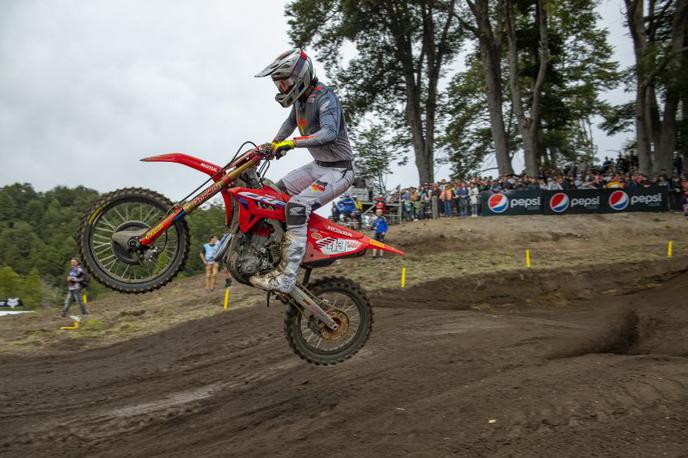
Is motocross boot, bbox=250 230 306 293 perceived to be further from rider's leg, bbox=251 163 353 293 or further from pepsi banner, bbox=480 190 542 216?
pepsi banner, bbox=480 190 542 216

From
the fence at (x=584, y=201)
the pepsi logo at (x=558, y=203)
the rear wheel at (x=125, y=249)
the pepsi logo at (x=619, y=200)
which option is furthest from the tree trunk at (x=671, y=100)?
the rear wheel at (x=125, y=249)

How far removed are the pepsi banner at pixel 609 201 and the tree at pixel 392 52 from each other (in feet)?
27.5

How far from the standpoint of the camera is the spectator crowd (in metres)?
24.1

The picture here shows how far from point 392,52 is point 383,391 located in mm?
27370

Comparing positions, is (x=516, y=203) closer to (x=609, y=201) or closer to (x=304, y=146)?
(x=609, y=201)

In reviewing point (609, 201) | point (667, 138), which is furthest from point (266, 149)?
point (667, 138)

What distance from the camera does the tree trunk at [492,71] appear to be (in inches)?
1077

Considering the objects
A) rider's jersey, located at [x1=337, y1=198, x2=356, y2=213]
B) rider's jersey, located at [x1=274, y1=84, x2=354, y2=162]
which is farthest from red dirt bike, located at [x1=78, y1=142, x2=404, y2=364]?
rider's jersey, located at [x1=337, y1=198, x2=356, y2=213]

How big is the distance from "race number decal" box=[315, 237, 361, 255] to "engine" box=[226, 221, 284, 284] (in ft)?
1.65

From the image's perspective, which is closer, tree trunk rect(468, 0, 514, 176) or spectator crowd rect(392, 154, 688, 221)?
spectator crowd rect(392, 154, 688, 221)

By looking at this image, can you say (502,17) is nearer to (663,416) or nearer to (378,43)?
(378,43)

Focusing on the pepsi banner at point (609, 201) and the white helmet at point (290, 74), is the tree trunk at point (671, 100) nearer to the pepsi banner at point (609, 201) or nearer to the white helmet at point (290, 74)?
the pepsi banner at point (609, 201)

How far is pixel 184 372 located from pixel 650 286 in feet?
44.4

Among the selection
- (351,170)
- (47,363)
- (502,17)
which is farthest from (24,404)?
(502,17)
